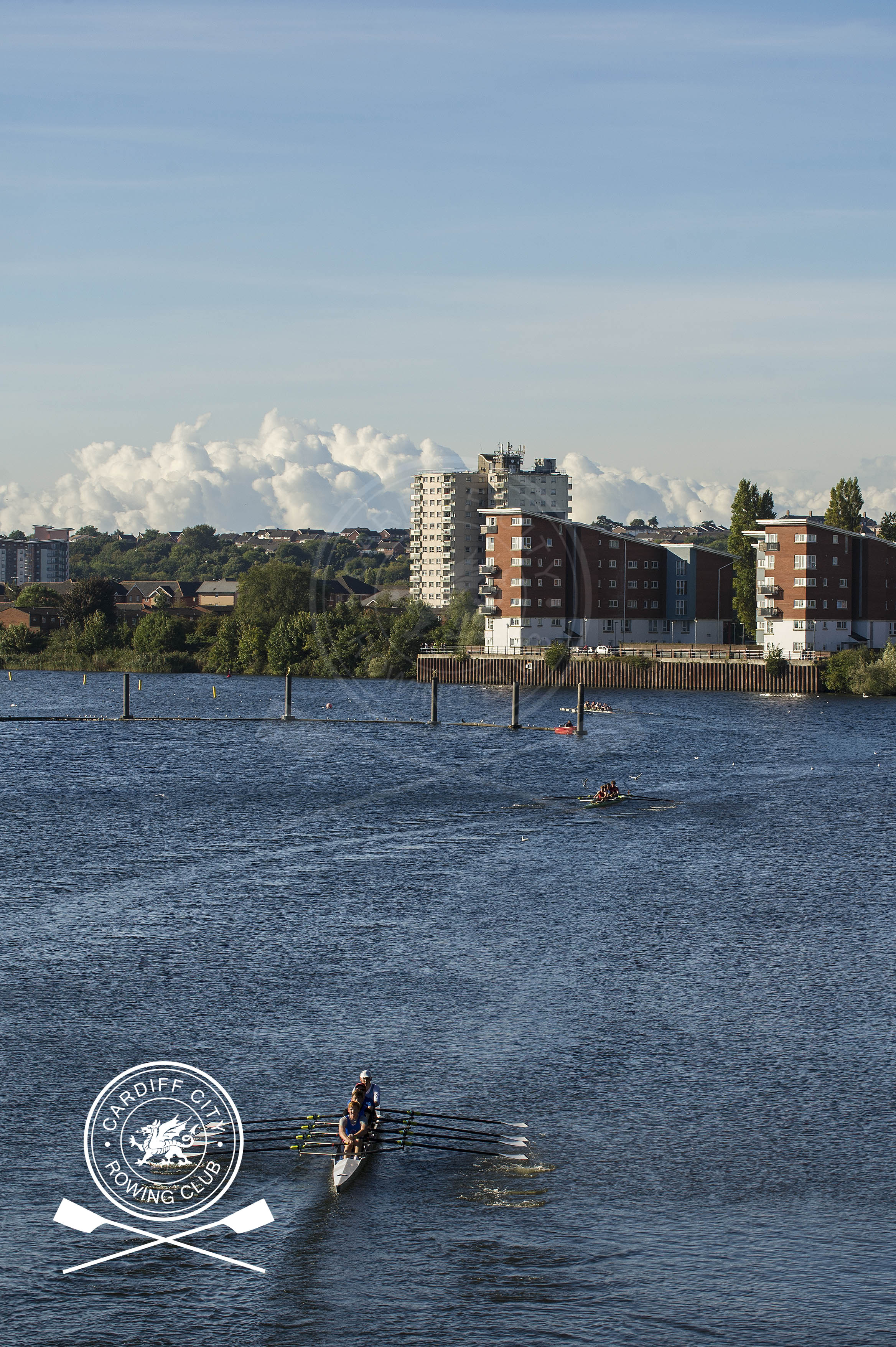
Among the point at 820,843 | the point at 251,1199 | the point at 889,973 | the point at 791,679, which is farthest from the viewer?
the point at 791,679

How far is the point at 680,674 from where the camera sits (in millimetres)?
194375

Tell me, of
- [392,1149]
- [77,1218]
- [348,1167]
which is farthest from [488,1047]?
[77,1218]

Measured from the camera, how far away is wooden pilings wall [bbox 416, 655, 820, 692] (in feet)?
617

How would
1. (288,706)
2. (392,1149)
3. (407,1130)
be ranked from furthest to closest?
(288,706)
(392,1149)
(407,1130)

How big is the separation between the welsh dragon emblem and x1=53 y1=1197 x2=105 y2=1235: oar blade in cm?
285

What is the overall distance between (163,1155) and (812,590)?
17069 cm

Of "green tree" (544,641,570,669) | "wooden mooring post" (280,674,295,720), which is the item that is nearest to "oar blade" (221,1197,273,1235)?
"wooden mooring post" (280,674,295,720)

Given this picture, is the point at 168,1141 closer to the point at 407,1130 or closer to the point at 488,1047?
the point at 407,1130

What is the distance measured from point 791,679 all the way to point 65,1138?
166 m

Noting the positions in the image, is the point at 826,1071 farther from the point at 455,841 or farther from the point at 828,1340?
the point at 455,841

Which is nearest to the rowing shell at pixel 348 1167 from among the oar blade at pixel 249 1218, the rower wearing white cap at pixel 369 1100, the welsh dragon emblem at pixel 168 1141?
the rower wearing white cap at pixel 369 1100

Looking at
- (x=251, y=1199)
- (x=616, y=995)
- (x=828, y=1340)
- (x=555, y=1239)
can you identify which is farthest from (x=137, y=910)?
(x=828, y=1340)

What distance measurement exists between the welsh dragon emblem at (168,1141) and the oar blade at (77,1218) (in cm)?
285

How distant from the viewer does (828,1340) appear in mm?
25562
